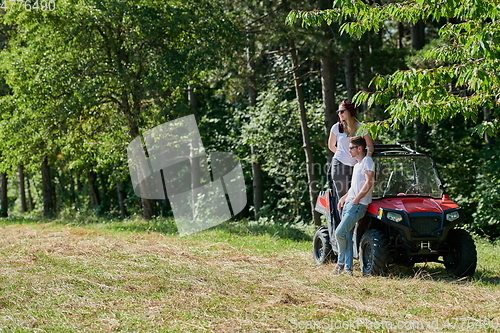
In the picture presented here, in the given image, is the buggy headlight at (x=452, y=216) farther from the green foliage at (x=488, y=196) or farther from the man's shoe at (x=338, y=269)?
the green foliage at (x=488, y=196)

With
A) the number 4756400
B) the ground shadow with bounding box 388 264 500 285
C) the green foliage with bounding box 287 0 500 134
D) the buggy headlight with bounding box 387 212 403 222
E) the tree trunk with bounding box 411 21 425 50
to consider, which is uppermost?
the number 4756400

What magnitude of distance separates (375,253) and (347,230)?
507mm

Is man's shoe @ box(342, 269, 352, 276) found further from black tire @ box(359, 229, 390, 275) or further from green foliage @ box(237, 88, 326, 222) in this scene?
green foliage @ box(237, 88, 326, 222)

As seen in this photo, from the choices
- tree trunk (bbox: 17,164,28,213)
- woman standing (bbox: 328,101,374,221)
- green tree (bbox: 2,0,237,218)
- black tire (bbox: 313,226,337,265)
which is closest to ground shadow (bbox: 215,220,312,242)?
black tire (bbox: 313,226,337,265)

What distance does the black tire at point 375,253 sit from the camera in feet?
23.9

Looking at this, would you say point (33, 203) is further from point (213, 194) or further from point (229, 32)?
point (229, 32)

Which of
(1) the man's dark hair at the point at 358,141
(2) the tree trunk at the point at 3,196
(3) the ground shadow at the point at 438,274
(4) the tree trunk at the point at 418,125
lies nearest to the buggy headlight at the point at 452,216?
(3) the ground shadow at the point at 438,274

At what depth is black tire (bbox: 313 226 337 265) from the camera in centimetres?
863

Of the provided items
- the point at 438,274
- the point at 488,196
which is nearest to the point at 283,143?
the point at 488,196

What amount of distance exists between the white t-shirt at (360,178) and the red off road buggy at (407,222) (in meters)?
0.20

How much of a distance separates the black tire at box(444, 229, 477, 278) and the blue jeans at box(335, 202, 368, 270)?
128cm

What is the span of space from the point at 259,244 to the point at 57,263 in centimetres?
436

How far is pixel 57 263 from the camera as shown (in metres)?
8.82

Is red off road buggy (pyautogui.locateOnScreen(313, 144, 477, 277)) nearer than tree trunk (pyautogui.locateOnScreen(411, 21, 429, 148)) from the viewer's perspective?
Yes
